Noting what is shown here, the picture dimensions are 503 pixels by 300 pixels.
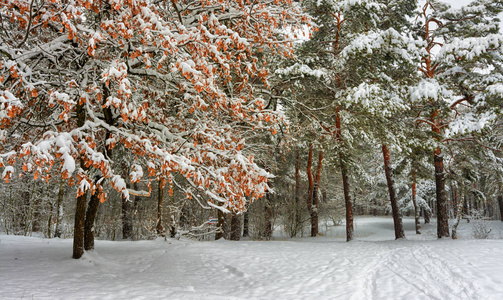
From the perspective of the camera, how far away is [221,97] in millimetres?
5371

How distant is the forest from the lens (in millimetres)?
4461

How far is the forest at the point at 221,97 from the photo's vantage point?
446 centimetres

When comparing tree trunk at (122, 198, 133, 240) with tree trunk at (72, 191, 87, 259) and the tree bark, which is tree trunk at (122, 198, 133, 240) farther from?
tree trunk at (72, 191, 87, 259)

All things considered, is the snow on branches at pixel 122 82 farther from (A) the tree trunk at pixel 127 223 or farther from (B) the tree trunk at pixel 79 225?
(A) the tree trunk at pixel 127 223

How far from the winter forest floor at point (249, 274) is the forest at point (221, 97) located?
4.17 ft

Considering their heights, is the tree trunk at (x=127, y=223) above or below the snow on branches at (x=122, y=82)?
below

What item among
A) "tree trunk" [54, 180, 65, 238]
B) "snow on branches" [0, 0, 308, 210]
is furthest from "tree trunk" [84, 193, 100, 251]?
"tree trunk" [54, 180, 65, 238]

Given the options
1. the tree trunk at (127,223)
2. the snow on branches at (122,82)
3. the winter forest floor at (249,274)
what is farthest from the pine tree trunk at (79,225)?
the tree trunk at (127,223)

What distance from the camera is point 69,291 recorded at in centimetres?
492

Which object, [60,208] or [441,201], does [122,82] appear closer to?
[60,208]

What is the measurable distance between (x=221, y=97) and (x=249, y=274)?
4387 mm

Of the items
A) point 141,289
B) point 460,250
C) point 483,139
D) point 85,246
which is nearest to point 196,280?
point 141,289

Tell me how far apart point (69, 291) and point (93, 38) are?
13.2ft

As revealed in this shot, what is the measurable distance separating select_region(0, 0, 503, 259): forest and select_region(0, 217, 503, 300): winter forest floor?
1.27 meters
